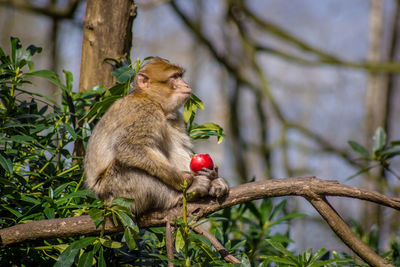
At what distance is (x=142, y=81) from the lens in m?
3.75

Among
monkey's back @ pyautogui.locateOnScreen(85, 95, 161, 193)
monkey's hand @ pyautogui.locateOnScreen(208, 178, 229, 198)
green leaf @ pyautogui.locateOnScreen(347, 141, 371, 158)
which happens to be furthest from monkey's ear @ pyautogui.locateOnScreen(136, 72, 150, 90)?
green leaf @ pyautogui.locateOnScreen(347, 141, 371, 158)

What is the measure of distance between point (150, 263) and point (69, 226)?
0.62 meters

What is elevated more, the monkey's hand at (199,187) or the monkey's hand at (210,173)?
the monkey's hand at (210,173)

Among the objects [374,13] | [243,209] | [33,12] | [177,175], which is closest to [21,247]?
[177,175]

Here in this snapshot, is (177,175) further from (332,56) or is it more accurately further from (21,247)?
(332,56)

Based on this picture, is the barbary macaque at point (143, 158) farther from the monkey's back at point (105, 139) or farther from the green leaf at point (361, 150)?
the green leaf at point (361, 150)

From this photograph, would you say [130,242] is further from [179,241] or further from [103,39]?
[103,39]

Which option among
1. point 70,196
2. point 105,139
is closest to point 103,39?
point 105,139

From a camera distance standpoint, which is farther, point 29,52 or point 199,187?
point 29,52

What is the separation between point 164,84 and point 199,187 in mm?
1156

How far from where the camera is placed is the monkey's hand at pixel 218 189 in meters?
2.79

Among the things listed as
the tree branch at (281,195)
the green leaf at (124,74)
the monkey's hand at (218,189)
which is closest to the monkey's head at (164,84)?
the green leaf at (124,74)

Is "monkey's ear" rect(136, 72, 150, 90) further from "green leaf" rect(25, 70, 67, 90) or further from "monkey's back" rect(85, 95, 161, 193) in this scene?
"green leaf" rect(25, 70, 67, 90)

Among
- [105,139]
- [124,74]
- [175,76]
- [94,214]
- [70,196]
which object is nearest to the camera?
[94,214]
